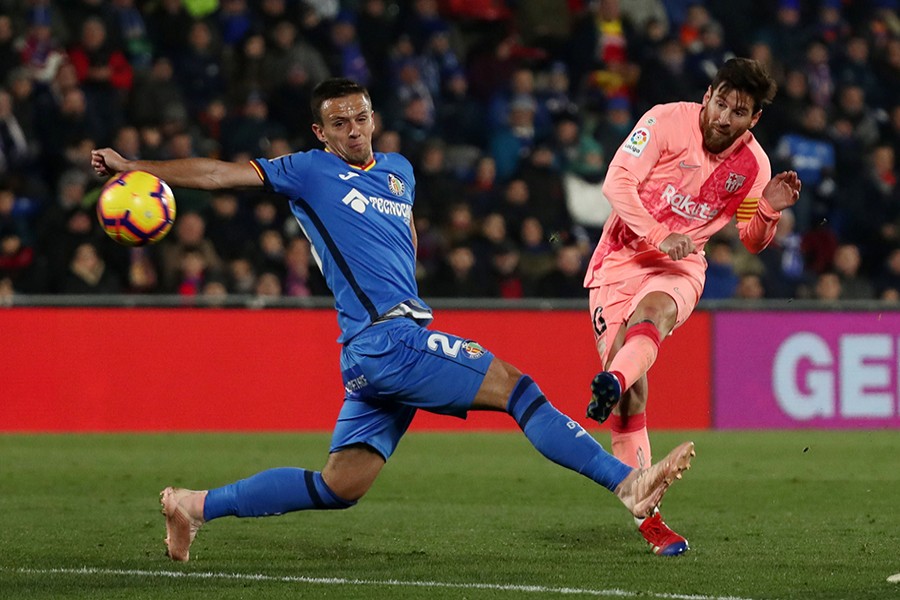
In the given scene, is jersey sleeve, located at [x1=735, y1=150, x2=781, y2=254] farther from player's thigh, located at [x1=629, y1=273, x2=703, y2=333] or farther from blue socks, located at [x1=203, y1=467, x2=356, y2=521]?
blue socks, located at [x1=203, y1=467, x2=356, y2=521]

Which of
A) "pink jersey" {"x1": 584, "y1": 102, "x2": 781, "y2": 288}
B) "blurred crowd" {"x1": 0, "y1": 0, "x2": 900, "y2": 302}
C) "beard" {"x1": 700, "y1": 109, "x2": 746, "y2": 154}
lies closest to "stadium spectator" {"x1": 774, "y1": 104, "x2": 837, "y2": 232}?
"blurred crowd" {"x1": 0, "y1": 0, "x2": 900, "y2": 302}

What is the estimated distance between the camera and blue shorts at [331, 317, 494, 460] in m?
6.30

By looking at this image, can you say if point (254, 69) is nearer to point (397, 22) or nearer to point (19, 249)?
point (397, 22)

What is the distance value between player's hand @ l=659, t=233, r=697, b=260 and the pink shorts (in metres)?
0.57

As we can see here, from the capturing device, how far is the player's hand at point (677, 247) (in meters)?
7.14

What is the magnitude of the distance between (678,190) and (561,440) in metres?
2.07

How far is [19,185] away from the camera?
1509 centimetres

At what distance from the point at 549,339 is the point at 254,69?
14.3ft

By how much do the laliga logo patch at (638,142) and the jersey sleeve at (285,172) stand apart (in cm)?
186

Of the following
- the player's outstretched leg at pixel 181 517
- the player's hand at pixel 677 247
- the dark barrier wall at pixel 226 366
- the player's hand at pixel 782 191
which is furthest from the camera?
the dark barrier wall at pixel 226 366

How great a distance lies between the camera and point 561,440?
6266 mm

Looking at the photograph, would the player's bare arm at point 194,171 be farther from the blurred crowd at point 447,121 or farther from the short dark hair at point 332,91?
the blurred crowd at point 447,121

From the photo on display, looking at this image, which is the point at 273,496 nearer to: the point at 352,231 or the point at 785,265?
the point at 352,231

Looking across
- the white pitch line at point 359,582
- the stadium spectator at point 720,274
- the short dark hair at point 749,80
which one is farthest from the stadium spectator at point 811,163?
the white pitch line at point 359,582
